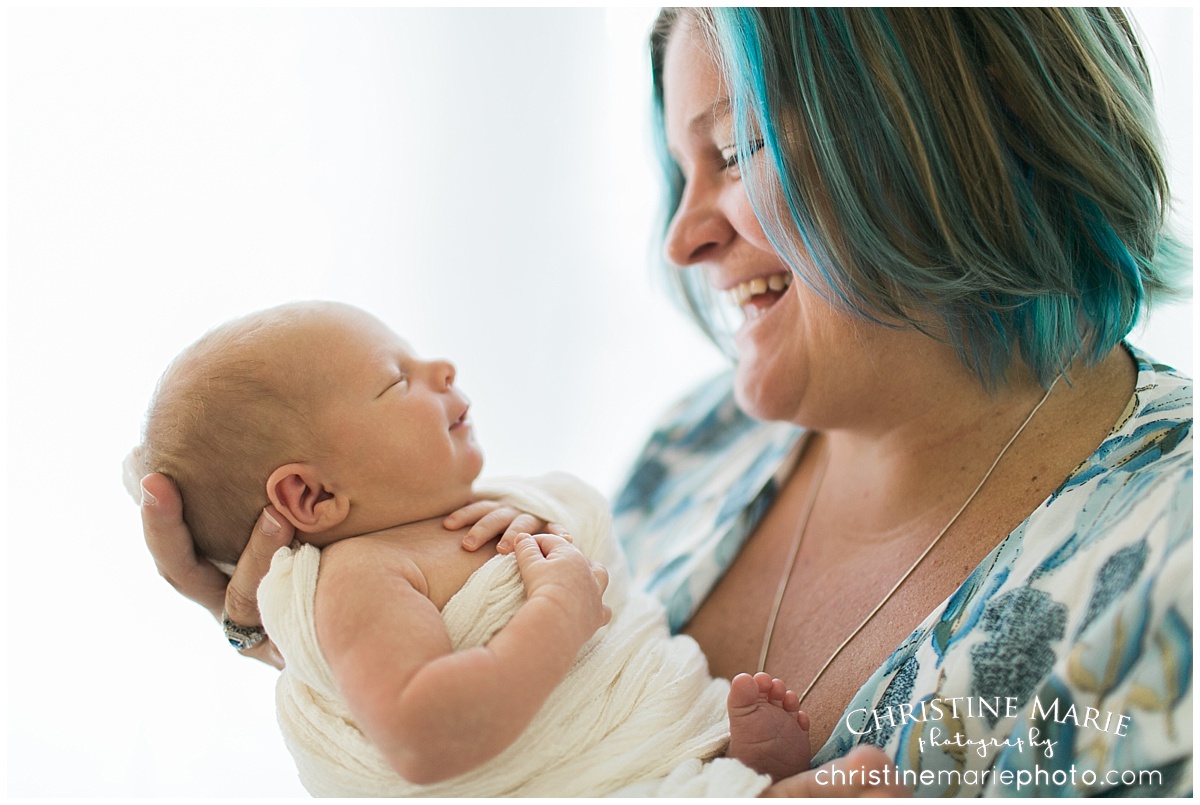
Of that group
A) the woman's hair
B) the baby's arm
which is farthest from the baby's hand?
the woman's hair

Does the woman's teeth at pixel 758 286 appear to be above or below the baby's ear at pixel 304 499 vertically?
above

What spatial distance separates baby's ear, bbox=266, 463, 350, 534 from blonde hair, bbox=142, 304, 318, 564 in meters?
0.02

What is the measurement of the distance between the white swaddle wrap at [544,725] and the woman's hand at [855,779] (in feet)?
0.17

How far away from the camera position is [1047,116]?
3.37 feet

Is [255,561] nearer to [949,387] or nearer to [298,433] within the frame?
[298,433]

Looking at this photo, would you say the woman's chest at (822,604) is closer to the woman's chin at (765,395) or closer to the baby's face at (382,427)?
the woman's chin at (765,395)

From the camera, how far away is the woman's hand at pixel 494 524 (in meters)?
1.03

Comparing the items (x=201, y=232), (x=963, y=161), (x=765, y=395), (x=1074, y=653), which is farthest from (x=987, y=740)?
(x=201, y=232)

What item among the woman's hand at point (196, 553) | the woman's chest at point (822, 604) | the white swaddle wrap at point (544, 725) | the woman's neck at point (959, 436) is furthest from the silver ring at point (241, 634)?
the woman's neck at point (959, 436)

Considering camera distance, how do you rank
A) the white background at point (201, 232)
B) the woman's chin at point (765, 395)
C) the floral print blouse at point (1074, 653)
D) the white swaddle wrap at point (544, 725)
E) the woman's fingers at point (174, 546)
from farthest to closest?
1. the white background at point (201, 232)
2. the woman's chin at point (765, 395)
3. the woman's fingers at point (174, 546)
4. the white swaddle wrap at point (544, 725)
5. the floral print blouse at point (1074, 653)

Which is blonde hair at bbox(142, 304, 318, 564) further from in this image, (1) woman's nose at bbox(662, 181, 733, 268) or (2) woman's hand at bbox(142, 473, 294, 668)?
(1) woman's nose at bbox(662, 181, 733, 268)

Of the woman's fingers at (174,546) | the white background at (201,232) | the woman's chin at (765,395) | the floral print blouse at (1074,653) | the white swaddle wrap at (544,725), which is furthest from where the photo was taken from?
the white background at (201,232)

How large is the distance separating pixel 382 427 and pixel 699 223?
57 cm

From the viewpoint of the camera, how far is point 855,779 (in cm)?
83
